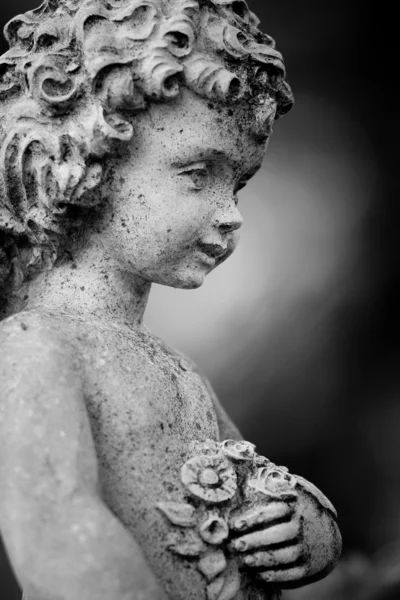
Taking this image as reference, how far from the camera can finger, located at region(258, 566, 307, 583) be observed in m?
1.53

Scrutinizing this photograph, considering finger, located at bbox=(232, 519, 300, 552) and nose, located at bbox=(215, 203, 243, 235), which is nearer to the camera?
finger, located at bbox=(232, 519, 300, 552)

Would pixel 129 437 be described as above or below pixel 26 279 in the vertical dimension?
below

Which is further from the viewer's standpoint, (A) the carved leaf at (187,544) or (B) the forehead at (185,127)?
(B) the forehead at (185,127)

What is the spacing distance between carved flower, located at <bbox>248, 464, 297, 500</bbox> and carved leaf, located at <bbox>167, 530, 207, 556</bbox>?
0.13m

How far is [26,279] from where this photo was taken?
1.75 meters

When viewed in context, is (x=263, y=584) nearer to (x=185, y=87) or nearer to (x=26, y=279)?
(x=26, y=279)

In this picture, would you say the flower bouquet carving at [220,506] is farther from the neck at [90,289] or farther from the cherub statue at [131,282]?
the neck at [90,289]

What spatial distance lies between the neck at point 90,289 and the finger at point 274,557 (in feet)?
1.57

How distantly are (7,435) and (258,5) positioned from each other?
244cm

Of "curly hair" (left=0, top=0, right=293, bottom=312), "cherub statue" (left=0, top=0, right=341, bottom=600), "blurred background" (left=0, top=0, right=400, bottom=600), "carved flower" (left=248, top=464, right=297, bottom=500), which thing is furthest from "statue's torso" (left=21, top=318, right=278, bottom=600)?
"blurred background" (left=0, top=0, right=400, bottom=600)

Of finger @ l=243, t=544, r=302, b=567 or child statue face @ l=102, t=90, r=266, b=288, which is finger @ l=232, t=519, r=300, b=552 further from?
child statue face @ l=102, t=90, r=266, b=288

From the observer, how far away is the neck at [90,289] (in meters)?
1.66

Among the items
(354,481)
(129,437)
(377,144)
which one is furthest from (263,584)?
(377,144)

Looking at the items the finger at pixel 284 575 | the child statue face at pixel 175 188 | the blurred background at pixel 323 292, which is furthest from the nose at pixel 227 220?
the blurred background at pixel 323 292
